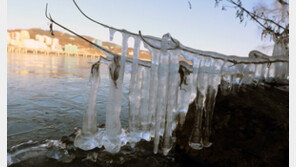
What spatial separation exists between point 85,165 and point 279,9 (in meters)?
5.85

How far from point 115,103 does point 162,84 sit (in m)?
0.74

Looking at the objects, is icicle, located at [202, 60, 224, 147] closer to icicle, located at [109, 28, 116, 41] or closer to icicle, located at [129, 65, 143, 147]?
icicle, located at [129, 65, 143, 147]

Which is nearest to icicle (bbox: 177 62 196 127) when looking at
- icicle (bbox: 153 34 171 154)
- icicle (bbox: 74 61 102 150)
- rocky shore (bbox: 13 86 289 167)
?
icicle (bbox: 153 34 171 154)

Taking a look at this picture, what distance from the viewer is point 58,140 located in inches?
145

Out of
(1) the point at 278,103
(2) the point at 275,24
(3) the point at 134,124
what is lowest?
(3) the point at 134,124

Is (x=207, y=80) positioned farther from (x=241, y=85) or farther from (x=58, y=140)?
(x=58, y=140)

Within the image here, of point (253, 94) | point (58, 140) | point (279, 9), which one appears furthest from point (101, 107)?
point (279, 9)

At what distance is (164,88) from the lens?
2.45 m

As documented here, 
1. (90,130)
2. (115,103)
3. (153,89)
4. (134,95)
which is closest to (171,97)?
(153,89)

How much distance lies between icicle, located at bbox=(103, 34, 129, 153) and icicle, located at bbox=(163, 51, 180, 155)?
0.64 metres

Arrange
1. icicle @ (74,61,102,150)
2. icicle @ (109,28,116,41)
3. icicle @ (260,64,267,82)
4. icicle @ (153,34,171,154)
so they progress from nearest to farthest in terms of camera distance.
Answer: icicle @ (109,28,116,41) < icicle @ (153,34,171,154) < icicle @ (74,61,102,150) < icicle @ (260,64,267,82)

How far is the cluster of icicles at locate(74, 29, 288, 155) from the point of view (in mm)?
2395

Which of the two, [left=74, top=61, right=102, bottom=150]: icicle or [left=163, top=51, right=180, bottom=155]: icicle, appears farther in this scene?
[left=74, top=61, right=102, bottom=150]: icicle

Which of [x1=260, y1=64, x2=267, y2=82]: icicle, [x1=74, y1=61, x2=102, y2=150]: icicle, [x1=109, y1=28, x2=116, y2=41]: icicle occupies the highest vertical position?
[x1=109, y1=28, x2=116, y2=41]: icicle
